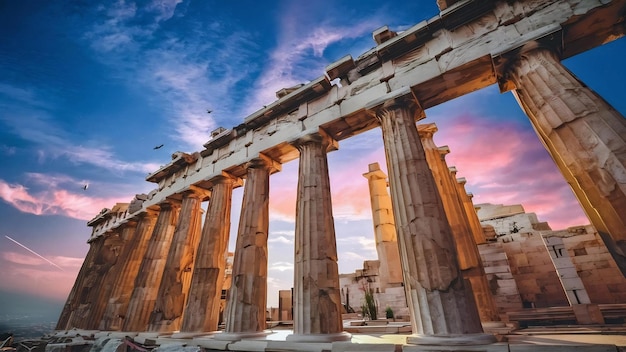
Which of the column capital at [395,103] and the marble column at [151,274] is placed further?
the marble column at [151,274]

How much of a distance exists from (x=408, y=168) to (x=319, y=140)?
12.8 ft

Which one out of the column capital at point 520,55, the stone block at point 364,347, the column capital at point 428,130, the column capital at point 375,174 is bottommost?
the stone block at point 364,347

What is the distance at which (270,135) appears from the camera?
1182 cm

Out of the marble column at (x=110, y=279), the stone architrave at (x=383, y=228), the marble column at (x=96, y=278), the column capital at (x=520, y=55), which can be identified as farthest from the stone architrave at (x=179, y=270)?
the column capital at (x=520, y=55)

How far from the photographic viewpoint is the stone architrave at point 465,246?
7700 millimetres

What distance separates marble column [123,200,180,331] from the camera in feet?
40.1

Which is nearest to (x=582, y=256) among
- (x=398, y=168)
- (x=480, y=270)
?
(x=480, y=270)

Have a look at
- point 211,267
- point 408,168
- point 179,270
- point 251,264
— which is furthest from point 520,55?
point 179,270

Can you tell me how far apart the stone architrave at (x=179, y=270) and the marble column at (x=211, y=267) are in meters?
1.81

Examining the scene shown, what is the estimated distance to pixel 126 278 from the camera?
589 inches

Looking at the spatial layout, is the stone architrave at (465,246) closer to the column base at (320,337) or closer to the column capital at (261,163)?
the column base at (320,337)

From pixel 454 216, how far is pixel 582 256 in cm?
A: 910

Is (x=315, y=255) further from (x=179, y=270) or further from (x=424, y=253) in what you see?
(x=179, y=270)

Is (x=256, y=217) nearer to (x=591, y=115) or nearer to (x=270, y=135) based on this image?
(x=270, y=135)
